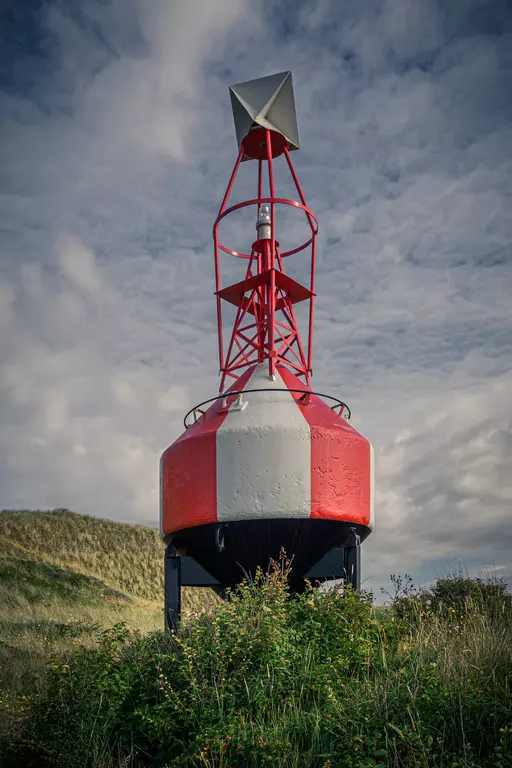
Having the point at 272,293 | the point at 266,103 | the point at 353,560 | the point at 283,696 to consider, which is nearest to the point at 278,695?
the point at 283,696

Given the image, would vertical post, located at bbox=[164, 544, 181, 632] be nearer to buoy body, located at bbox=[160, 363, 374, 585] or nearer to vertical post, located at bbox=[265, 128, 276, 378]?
buoy body, located at bbox=[160, 363, 374, 585]

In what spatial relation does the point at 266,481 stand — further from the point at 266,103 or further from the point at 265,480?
the point at 266,103

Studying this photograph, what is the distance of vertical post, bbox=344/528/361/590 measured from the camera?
11016 mm

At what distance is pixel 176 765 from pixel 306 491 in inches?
174

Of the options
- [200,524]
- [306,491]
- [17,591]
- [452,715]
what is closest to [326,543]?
[306,491]

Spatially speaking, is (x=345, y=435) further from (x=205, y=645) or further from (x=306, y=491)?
(x=205, y=645)

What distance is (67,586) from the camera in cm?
2658

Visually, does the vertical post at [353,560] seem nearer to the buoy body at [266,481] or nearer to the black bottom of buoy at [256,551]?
the black bottom of buoy at [256,551]

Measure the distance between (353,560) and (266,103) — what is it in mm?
7758

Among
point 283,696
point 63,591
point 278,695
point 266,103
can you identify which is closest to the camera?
point 278,695

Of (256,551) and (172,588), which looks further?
(172,588)

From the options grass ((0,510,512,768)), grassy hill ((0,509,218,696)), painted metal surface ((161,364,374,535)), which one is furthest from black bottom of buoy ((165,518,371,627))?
grass ((0,510,512,768))

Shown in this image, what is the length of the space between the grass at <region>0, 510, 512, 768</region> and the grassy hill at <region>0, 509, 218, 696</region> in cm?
99

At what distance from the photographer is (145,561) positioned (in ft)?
122
